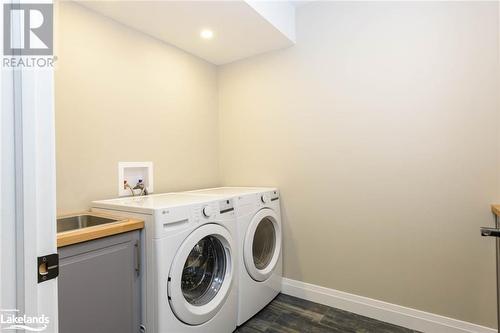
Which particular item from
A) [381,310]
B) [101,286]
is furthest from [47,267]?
[381,310]

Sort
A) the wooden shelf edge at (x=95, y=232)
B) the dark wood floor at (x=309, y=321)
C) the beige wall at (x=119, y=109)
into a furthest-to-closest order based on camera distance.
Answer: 1. the dark wood floor at (x=309, y=321)
2. the beige wall at (x=119, y=109)
3. the wooden shelf edge at (x=95, y=232)

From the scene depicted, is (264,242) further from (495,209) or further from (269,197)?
(495,209)

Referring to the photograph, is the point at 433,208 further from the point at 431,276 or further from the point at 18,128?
the point at 18,128

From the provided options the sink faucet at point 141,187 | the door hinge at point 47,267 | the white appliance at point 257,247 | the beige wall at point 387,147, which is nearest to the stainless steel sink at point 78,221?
the sink faucet at point 141,187

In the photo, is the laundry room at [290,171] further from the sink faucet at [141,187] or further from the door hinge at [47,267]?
the door hinge at [47,267]

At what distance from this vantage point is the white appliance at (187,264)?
135 centimetres

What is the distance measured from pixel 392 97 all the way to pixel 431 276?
126 cm

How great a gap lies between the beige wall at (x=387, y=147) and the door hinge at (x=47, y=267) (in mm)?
1906

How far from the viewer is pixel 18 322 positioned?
566 millimetres

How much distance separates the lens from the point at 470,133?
5.49ft

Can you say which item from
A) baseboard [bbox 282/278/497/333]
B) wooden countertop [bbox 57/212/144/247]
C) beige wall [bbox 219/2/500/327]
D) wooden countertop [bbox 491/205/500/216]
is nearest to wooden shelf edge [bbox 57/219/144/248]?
wooden countertop [bbox 57/212/144/247]

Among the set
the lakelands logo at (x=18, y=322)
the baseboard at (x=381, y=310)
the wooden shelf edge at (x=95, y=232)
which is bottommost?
the baseboard at (x=381, y=310)

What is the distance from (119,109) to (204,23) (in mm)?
904

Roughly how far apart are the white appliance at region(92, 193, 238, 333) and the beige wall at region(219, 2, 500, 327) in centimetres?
81
